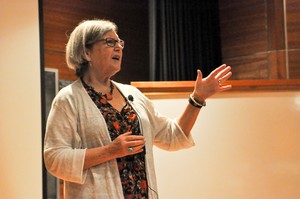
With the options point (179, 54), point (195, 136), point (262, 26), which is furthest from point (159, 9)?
point (195, 136)

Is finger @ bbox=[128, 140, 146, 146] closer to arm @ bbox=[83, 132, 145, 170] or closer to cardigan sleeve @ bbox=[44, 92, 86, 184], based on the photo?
arm @ bbox=[83, 132, 145, 170]

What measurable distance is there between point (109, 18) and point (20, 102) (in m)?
2.14

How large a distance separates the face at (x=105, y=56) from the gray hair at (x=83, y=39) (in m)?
0.02

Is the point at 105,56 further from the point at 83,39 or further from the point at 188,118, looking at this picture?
the point at 188,118

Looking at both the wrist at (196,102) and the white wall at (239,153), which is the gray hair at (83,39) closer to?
the wrist at (196,102)

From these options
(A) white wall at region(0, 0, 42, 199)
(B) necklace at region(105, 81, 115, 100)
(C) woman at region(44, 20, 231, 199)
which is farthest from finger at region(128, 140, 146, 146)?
(A) white wall at region(0, 0, 42, 199)

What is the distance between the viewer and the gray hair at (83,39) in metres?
1.95

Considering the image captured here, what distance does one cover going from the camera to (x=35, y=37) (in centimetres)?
281

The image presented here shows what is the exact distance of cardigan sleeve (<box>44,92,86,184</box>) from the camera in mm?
1752

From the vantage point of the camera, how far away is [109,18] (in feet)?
15.4

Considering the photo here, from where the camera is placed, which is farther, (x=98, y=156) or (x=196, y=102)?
(x=196, y=102)

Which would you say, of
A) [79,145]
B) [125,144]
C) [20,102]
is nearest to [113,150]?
[125,144]

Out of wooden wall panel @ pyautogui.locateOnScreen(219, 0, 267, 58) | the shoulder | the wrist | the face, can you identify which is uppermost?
wooden wall panel @ pyautogui.locateOnScreen(219, 0, 267, 58)

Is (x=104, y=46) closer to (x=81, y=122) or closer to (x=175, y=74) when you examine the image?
(x=81, y=122)
